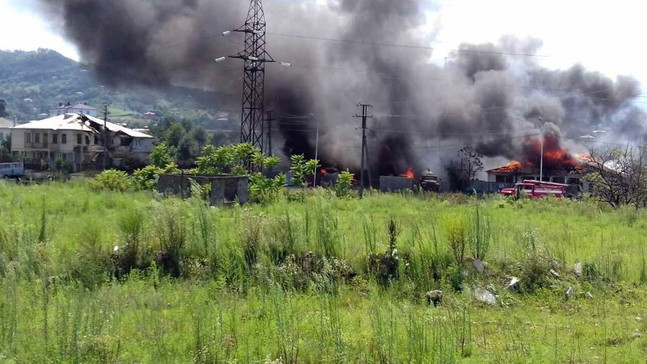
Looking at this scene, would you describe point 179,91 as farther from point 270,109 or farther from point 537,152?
point 537,152

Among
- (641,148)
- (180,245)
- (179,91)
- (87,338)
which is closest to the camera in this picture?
(87,338)

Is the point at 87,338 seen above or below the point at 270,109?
below

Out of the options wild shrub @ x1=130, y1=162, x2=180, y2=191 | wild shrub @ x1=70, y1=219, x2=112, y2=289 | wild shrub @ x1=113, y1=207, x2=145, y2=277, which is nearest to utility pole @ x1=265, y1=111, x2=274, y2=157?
wild shrub @ x1=130, y1=162, x2=180, y2=191

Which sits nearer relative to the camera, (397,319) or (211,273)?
(397,319)

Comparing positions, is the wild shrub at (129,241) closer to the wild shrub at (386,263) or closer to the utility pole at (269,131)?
the wild shrub at (386,263)

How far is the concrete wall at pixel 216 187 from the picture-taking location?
640 inches

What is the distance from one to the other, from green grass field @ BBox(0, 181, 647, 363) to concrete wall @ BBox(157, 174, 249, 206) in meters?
3.64

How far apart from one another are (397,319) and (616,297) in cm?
409

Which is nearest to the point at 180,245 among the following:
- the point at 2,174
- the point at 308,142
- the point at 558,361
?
the point at 558,361

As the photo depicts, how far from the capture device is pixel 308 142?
4225 cm

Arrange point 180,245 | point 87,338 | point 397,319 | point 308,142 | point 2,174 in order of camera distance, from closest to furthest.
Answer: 1. point 87,338
2. point 397,319
3. point 180,245
4. point 2,174
5. point 308,142

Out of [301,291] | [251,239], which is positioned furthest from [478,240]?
[251,239]

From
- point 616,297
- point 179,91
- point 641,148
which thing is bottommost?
point 616,297

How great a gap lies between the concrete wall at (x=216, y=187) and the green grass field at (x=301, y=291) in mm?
3641
